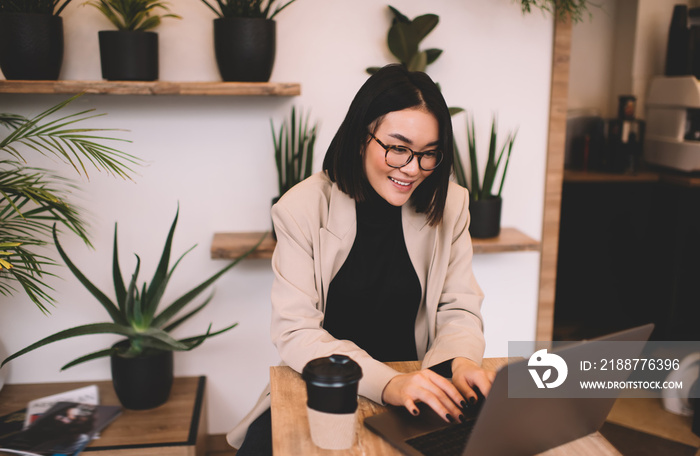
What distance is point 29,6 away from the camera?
6.51ft

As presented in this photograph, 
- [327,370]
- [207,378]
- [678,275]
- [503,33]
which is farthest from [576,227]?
[327,370]

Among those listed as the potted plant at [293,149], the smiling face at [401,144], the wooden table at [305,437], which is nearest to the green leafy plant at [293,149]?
the potted plant at [293,149]

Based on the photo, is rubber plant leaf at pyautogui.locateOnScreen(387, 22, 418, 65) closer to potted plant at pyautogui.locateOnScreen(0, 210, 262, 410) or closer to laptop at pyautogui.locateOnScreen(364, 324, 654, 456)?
potted plant at pyautogui.locateOnScreen(0, 210, 262, 410)

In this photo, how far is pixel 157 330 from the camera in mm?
2154

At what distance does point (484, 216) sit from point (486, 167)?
0.18 meters

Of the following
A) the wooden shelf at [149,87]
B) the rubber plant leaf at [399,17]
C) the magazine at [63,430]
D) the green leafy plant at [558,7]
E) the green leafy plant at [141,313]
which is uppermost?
the green leafy plant at [558,7]

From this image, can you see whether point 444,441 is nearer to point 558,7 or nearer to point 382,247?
point 382,247

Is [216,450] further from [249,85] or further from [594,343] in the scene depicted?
[594,343]

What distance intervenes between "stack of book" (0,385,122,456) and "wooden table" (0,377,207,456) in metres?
0.04

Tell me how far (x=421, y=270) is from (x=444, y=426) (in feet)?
1.85

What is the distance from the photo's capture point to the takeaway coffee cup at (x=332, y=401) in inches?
36.9

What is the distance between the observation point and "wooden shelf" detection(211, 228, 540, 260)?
2.19 metres

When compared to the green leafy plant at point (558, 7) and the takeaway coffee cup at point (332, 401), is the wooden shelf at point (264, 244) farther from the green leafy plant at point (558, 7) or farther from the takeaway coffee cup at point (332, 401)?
the takeaway coffee cup at point (332, 401)

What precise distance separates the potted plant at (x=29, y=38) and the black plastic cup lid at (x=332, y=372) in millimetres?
1590
